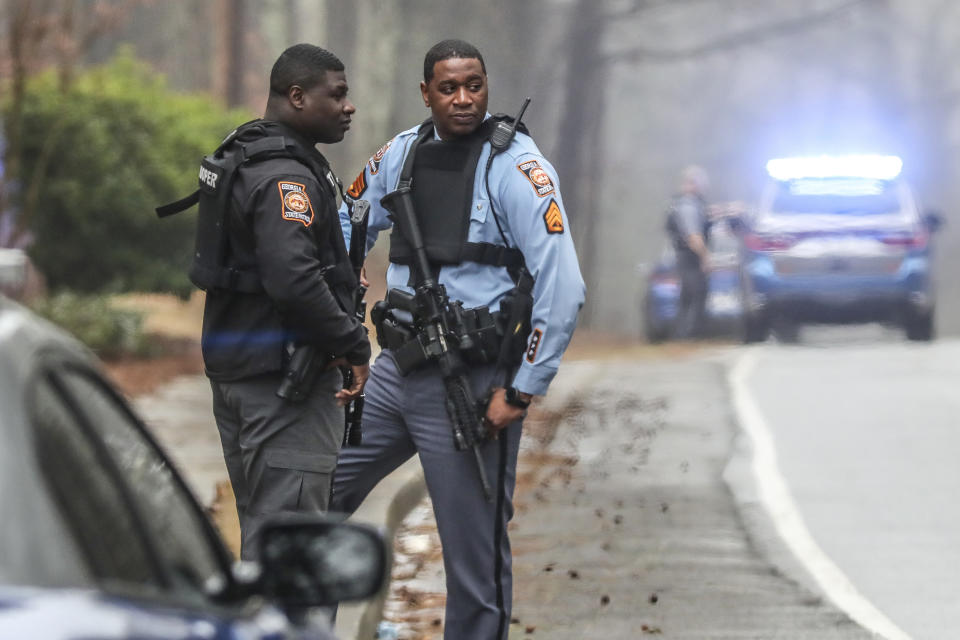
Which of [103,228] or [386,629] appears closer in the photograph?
[386,629]

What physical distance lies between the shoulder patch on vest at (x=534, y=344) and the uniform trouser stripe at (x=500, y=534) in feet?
0.86

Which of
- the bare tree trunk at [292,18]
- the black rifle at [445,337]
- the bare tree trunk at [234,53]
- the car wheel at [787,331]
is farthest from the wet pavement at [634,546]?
the bare tree trunk at [292,18]

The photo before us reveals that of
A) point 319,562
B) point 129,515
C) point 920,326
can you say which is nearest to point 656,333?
point 920,326

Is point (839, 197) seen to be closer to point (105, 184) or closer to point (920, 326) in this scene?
point (920, 326)

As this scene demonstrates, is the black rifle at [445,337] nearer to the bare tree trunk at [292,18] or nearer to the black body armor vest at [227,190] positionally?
the black body armor vest at [227,190]

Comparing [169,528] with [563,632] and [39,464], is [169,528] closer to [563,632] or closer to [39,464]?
[39,464]

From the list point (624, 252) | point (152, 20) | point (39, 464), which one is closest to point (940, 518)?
point (39, 464)

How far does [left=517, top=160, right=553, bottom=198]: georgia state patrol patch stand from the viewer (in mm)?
5109

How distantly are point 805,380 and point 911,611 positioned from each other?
9.23 m

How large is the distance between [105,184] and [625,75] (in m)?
51.1

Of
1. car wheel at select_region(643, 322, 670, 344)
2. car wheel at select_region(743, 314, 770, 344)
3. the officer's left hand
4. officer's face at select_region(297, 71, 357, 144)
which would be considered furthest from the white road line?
car wheel at select_region(643, 322, 670, 344)

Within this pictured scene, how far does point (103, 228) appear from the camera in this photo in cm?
1669

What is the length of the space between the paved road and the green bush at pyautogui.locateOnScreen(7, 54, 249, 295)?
5.42m

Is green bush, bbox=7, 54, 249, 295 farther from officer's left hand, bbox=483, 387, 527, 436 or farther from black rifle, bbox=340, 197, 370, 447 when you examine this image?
officer's left hand, bbox=483, 387, 527, 436
